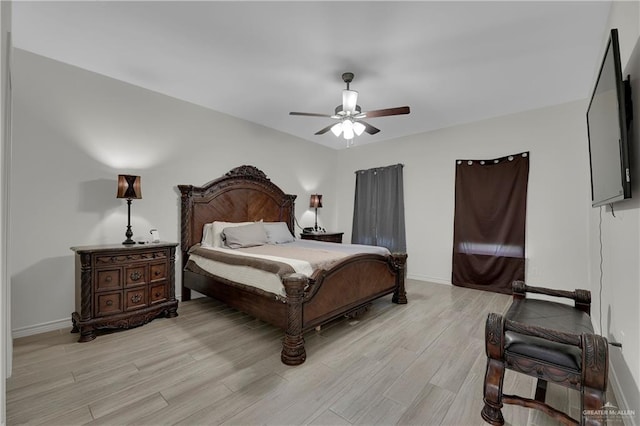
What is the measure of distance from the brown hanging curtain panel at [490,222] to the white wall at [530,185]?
11 centimetres

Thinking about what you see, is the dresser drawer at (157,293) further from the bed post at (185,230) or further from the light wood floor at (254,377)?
the bed post at (185,230)

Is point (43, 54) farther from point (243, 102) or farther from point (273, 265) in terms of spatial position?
point (273, 265)

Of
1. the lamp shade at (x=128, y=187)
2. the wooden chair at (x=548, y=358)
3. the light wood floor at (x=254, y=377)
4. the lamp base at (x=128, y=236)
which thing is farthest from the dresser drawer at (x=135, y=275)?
the wooden chair at (x=548, y=358)

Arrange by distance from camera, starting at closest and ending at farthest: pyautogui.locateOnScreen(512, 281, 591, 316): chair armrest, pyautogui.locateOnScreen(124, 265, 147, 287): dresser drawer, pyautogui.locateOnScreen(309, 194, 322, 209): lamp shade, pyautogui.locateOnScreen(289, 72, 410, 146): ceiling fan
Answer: pyautogui.locateOnScreen(512, 281, 591, 316): chair armrest < pyautogui.locateOnScreen(124, 265, 147, 287): dresser drawer < pyautogui.locateOnScreen(289, 72, 410, 146): ceiling fan < pyautogui.locateOnScreen(309, 194, 322, 209): lamp shade

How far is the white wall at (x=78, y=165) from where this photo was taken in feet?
8.68

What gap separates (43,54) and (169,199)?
1.79m

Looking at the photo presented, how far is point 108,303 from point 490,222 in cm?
489

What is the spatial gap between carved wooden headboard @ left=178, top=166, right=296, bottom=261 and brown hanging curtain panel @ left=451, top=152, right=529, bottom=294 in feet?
9.32

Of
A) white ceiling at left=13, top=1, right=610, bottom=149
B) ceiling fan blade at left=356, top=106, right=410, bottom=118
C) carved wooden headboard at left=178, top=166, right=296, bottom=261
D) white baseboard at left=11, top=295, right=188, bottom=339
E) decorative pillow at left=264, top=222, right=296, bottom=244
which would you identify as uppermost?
white ceiling at left=13, top=1, right=610, bottom=149

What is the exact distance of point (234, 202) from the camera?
4238 millimetres

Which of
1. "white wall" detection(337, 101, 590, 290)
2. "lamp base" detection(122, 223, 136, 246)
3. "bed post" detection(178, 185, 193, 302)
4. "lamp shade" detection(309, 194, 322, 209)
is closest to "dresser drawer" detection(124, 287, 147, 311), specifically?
"lamp base" detection(122, 223, 136, 246)

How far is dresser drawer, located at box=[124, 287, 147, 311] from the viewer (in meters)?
2.78

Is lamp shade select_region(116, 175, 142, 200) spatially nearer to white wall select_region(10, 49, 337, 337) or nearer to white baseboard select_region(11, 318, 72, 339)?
white wall select_region(10, 49, 337, 337)

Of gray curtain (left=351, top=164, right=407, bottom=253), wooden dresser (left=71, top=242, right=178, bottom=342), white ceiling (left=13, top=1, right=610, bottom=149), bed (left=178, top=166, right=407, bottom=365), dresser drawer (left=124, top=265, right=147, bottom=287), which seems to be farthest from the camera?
gray curtain (left=351, top=164, right=407, bottom=253)
